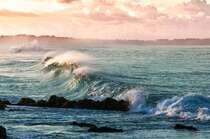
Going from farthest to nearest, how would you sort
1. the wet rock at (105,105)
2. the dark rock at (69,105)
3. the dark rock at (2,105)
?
the dark rock at (69,105) → the wet rock at (105,105) → the dark rock at (2,105)

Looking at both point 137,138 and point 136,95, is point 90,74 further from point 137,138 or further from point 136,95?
point 137,138

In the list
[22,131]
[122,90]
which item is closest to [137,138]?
[22,131]

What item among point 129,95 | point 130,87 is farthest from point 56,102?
point 130,87

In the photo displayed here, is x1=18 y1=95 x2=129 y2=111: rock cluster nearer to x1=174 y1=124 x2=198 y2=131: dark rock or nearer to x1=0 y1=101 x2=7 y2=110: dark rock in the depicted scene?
→ x1=0 y1=101 x2=7 y2=110: dark rock

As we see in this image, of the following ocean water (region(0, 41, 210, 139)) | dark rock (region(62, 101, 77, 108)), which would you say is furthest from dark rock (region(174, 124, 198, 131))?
dark rock (region(62, 101, 77, 108))

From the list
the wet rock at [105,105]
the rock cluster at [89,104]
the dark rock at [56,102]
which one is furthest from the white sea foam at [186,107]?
the dark rock at [56,102]

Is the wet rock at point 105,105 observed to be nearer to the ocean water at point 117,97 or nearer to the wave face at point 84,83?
the ocean water at point 117,97

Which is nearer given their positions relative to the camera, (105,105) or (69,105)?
(105,105)

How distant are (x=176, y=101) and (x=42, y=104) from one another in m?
8.24

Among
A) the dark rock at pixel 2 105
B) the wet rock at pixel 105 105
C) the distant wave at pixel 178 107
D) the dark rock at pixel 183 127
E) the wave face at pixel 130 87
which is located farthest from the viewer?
the wave face at pixel 130 87

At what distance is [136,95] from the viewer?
48.6 m

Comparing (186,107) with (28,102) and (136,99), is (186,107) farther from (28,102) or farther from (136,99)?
(28,102)

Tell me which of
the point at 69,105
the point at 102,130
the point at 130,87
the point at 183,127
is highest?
the point at 130,87

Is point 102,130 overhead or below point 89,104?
below
